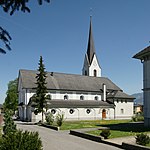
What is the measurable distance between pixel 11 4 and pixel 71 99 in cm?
4596

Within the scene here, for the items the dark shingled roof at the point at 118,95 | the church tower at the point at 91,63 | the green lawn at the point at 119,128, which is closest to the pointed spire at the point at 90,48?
the church tower at the point at 91,63

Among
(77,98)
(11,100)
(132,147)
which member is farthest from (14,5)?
(11,100)

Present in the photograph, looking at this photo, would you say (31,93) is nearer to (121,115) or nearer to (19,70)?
(19,70)

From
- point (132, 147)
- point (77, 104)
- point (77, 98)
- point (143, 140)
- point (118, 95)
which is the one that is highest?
point (118, 95)

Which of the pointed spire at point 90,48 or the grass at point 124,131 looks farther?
the pointed spire at point 90,48

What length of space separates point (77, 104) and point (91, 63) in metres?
18.5

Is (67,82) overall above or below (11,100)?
above

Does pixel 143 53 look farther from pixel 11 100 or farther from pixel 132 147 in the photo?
pixel 11 100

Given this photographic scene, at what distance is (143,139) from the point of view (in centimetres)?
1591

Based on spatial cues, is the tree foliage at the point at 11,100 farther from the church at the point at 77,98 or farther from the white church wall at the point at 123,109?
the white church wall at the point at 123,109

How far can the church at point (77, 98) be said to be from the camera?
4703 centimetres

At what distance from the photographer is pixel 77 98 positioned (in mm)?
51594

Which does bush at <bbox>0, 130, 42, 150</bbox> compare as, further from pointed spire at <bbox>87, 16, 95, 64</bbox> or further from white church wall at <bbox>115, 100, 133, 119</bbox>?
pointed spire at <bbox>87, 16, 95, 64</bbox>

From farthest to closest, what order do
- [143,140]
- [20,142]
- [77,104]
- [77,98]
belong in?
1. [77,98]
2. [77,104]
3. [143,140]
4. [20,142]
